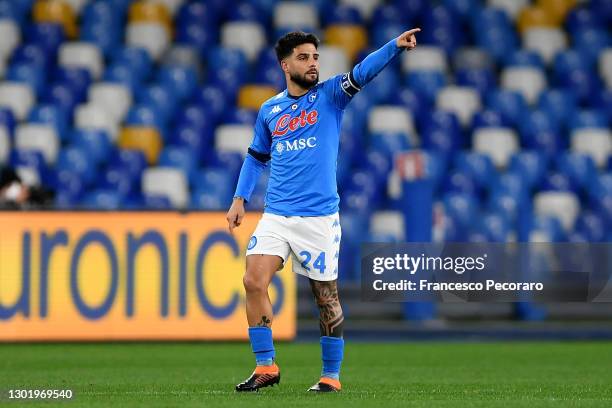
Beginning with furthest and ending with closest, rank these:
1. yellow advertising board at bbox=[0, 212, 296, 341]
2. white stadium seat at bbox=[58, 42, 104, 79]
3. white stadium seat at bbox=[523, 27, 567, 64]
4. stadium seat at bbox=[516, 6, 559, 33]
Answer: stadium seat at bbox=[516, 6, 559, 33] → white stadium seat at bbox=[523, 27, 567, 64] → white stadium seat at bbox=[58, 42, 104, 79] → yellow advertising board at bbox=[0, 212, 296, 341]

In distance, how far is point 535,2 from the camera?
56.1ft

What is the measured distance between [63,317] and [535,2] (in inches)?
344

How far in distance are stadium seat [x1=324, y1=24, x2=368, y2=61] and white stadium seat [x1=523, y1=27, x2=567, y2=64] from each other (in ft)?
6.90

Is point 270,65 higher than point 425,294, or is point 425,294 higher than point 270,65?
point 270,65

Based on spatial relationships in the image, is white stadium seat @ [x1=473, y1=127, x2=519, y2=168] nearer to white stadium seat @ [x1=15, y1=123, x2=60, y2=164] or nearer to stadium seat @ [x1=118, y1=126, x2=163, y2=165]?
stadium seat @ [x1=118, y1=126, x2=163, y2=165]

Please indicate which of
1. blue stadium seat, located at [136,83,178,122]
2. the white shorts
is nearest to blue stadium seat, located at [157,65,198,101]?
blue stadium seat, located at [136,83,178,122]

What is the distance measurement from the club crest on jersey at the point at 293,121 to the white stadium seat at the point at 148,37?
939 centimetres

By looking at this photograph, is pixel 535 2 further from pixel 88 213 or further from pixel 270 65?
pixel 88 213

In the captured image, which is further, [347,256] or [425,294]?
[347,256]

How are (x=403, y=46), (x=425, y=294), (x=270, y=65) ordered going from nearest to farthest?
(x=403, y=46)
(x=425, y=294)
(x=270, y=65)

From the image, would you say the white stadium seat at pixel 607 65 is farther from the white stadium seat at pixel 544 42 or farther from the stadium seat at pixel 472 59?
the stadium seat at pixel 472 59

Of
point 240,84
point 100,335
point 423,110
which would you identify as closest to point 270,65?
point 240,84

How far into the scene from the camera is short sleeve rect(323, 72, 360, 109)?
6238mm

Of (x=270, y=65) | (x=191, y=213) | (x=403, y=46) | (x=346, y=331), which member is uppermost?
(x=270, y=65)
